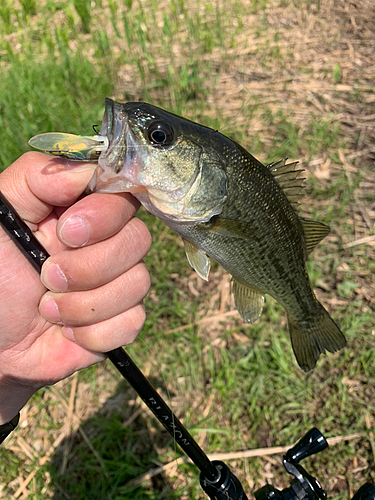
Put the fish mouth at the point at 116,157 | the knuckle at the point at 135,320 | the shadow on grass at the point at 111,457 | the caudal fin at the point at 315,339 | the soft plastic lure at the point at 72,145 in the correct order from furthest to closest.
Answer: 1. the shadow on grass at the point at 111,457
2. the caudal fin at the point at 315,339
3. the knuckle at the point at 135,320
4. the fish mouth at the point at 116,157
5. the soft plastic lure at the point at 72,145

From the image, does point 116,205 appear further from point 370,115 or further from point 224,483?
point 370,115

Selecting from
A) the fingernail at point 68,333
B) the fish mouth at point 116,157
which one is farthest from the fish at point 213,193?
the fingernail at point 68,333

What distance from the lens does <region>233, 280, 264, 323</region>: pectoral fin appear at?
172 cm

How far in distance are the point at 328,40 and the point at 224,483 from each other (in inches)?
179

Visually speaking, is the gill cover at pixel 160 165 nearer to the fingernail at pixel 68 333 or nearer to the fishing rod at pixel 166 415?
the fishing rod at pixel 166 415

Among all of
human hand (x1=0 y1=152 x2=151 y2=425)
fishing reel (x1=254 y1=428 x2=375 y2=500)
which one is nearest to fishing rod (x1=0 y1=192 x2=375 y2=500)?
fishing reel (x1=254 y1=428 x2=375 y2=500)

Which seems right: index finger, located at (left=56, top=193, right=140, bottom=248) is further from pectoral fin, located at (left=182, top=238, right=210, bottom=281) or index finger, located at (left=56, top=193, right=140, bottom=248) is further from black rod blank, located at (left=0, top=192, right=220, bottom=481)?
pectoral fin, located at (left=182, top=238, right=210, bottom=281)

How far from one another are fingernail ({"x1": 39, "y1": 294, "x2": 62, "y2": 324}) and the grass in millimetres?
1403

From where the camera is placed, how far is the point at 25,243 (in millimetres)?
1259

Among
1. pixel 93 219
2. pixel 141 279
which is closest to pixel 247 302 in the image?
pixel 141 279

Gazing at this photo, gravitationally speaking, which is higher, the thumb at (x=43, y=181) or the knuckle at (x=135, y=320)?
the thumb at (x=43, y=181)

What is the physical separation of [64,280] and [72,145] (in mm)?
457

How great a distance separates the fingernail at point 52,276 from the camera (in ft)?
4.26

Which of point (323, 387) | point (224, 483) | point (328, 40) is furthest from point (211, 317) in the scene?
point (328, 40)
